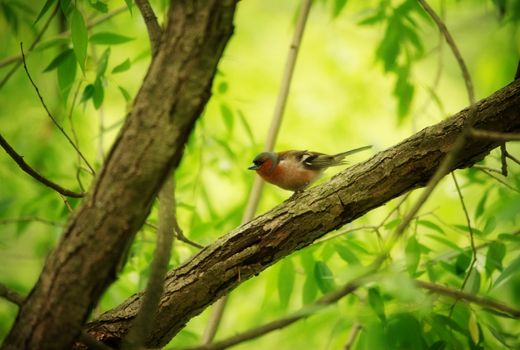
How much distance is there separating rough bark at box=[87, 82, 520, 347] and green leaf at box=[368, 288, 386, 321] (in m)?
0.45

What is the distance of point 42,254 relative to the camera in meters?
5.50

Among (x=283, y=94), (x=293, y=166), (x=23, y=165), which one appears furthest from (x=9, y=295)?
(x=293, y=166)

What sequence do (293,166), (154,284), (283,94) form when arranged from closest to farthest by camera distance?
(154,284) → (283,94) → (293,166)

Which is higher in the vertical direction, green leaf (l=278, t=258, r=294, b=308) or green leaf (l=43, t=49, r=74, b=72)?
green leaf (l=43, t=49, r=74, b=72)

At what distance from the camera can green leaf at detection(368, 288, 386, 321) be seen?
319cm

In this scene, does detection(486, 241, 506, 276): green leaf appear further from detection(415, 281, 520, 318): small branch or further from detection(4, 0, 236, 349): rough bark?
detection(4, 0, 236, 349): rough bark

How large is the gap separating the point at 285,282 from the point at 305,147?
10.5 feet

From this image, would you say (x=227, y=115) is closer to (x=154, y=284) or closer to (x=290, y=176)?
(x=290, y=176)

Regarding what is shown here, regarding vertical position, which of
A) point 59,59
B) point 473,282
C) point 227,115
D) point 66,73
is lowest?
point 473,282

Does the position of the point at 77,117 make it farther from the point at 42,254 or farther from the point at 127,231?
the point at 127,231

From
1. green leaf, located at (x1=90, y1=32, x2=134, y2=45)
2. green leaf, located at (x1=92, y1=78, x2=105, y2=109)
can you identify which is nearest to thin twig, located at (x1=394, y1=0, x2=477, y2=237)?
green leaf, located at (x1=90, y1=32, x2=134, y2=45)

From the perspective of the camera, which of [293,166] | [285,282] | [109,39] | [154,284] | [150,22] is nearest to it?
[154,284]

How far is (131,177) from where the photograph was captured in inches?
88.7

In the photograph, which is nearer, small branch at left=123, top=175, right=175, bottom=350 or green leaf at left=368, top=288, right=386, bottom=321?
Result: small branch at left=123, top=175, right=175, bottom=350
